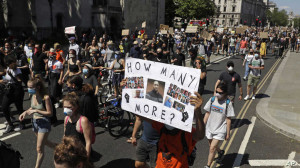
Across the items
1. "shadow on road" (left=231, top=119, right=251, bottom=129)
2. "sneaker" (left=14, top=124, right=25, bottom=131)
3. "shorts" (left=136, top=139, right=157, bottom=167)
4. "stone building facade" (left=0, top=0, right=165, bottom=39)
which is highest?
"stone building facade" (left=0, top=0, right=165, bottom=39)

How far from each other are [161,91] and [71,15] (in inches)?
1354

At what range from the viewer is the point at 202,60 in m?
7.83

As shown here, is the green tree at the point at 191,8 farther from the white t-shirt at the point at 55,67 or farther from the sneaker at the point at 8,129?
the sneaker at the point at 8,129

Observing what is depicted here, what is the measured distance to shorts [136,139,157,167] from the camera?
3.95m

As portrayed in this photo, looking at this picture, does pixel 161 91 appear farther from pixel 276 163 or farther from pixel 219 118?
pixel 276 163

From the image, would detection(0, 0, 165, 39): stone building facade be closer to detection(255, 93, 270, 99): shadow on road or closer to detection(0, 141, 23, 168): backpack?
detection(255, 93, 270, 99): shadow on road

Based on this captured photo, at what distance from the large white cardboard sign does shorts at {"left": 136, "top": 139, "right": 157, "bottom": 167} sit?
65 centimetres

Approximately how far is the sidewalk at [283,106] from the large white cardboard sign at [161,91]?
5.01m

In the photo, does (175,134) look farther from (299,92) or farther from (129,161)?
(299,92)

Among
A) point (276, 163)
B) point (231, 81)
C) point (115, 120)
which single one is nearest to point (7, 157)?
point (115, 120)

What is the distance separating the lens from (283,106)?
366 inches

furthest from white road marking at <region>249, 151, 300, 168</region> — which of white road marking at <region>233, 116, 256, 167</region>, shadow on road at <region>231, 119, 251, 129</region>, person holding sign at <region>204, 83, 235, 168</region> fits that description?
shadow on road at <region>231, 119, 251, 129</region>

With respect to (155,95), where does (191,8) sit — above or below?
above

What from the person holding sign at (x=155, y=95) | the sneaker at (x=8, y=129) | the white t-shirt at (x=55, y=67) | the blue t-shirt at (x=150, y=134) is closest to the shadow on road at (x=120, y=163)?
the blue t-shirt at (x=150, y=134)
